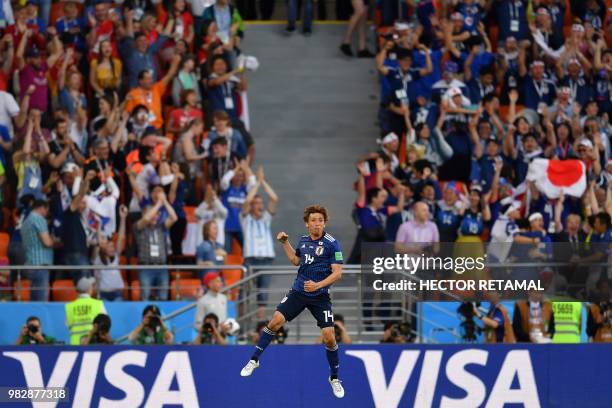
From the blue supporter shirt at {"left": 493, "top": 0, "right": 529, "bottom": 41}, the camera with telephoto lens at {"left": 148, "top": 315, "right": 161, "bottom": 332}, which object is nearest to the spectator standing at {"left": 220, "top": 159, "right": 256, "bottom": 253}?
the camera with telephoto lens at {"left": 148, "top": 315, "right": 161, "bottom": 332}

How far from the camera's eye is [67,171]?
2256 centimetres

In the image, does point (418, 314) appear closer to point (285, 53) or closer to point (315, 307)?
point (315, 307)

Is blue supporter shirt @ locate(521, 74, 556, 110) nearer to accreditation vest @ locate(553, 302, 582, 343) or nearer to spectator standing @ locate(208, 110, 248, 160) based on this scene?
spectator standing @ locate(208, 110, 248, 160)

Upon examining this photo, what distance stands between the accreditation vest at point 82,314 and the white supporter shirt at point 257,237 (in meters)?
2.53

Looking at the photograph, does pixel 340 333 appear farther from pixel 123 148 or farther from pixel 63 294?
pixel 123 148

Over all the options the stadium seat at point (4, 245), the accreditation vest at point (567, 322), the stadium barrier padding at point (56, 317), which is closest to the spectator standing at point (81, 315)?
the stadium barrier padding at point (56, 317)

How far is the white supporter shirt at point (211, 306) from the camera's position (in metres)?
20.9

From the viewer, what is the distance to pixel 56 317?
21.6 m

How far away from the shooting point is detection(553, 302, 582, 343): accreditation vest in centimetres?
2100

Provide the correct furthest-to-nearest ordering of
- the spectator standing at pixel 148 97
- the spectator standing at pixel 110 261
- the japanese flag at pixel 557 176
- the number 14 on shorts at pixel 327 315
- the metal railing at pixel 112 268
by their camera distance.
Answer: the spectator standing at pixel 148 97 → the japanese flag at pixel 557 176 → the spectator standing at pixel 110 261 → the metal railing at pixel 112 268 → the number 14 on shorts at pixel 327 315

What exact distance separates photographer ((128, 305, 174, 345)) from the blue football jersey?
11.1ft

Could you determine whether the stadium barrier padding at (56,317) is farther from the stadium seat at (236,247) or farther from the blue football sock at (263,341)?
the blue football sock at (263,341)

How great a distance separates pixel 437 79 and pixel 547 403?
7.56 metres

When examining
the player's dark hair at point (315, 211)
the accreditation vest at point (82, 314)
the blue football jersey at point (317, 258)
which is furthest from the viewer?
the accreditation vest at point (82, 314)
